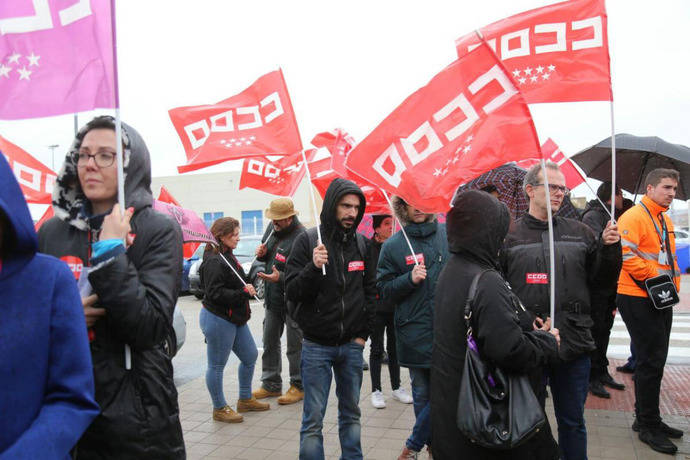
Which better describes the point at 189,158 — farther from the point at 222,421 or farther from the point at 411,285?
the point at 222,421

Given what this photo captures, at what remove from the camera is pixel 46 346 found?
5.18ft

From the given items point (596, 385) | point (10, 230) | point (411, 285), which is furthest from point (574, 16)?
point (596, 385)

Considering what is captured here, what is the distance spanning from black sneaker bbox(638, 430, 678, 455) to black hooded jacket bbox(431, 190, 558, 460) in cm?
237

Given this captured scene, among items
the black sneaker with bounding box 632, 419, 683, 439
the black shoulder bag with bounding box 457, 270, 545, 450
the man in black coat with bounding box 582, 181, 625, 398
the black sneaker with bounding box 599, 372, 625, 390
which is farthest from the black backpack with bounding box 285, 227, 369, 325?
the black sneaker with bounding box 599, 372, 625, 390

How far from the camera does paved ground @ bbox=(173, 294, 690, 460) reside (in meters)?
4.74

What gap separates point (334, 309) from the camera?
3.97 meters

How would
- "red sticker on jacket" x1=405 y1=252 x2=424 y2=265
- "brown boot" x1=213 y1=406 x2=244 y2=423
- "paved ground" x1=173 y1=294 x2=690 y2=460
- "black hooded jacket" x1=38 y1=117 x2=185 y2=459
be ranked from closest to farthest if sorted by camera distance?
"black hooded jacket" x1=38 y1=117 x2=185 y2=459 < "red sticker on jacket" x1=405 y1=252 x2=424 y2=265 < "paved ground" x1=173 y1=294 x2=690 y2=460 < "brown boot" x1=213 y1=406 x2=244 y2=423

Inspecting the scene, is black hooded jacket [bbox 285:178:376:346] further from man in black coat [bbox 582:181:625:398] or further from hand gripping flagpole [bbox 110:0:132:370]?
man in black coat [bbox 582:181:625:398]

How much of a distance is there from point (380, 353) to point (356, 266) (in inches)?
89.2

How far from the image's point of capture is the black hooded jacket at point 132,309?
198cm

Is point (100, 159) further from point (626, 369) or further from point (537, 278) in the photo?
point (626, 369)

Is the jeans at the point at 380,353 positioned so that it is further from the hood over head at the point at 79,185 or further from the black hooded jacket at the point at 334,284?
the hood over head at the point at 79,185

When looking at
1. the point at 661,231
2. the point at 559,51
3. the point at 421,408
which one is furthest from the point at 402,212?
the point at 661,231

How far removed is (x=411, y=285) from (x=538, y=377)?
5.34 feet
